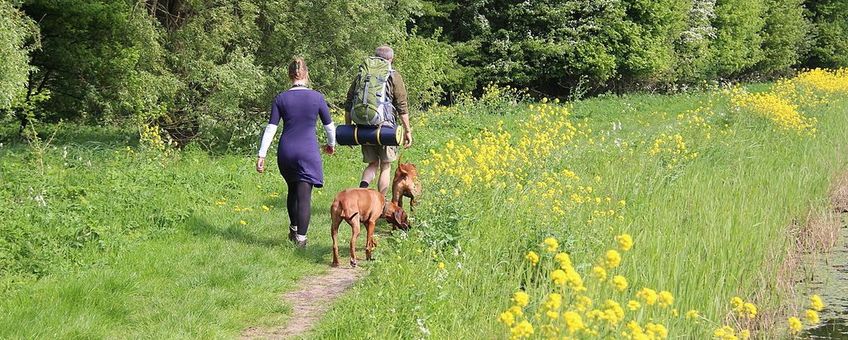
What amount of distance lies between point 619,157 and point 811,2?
155ft

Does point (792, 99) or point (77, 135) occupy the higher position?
point (792, 99)

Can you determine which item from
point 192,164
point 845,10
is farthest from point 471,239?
point 845,10

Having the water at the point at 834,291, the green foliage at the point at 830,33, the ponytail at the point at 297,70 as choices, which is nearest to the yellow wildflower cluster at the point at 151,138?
the ponytail at the point at 297,70

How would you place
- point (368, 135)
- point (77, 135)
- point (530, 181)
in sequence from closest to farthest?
point (530, 181) < point (368, 135) < point (77, 135)

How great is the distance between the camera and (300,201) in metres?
7.06

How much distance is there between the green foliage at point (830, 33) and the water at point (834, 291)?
151 feet

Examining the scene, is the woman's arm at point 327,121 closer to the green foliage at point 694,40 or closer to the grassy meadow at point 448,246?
the grassy meadow at point 448,246

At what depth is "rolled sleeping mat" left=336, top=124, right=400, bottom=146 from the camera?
7.66 metres

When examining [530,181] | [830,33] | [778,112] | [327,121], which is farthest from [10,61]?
[830,33]

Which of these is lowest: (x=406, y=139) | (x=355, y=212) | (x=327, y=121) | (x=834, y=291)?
(x=834, y=291)

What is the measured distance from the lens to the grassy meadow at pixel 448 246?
4.90 metres

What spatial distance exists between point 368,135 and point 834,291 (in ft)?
14.5

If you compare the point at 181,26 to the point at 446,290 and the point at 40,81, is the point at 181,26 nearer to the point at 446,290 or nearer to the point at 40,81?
the point at 40,81

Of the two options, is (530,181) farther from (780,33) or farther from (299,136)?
(780,33)
